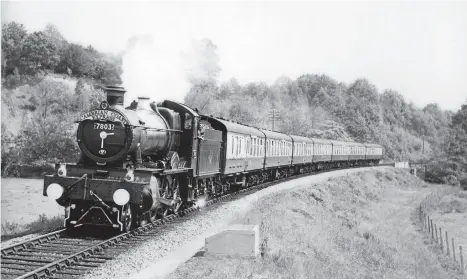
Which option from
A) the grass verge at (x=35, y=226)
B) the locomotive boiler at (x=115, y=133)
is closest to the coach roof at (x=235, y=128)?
the locomotive boiler at (x=115, y=133)

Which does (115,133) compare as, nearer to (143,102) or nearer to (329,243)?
(143,102)

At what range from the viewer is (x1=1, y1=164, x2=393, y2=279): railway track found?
330 inches

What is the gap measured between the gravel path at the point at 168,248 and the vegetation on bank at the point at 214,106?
589 centimetres

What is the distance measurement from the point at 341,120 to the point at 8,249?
8605cm

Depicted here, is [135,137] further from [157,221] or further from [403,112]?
[403,112]

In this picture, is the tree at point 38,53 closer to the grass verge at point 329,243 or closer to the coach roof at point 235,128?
the grass verge at point 329,243

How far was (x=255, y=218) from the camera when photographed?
46.8 ft

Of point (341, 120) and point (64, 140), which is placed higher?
point (341, 120)

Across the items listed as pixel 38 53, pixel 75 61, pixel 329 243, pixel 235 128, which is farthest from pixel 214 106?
pixel 329 243

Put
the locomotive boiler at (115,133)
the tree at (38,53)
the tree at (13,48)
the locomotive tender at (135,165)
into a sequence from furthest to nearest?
the tree at (38,53) → the tree at (13,48) → the locomotive boiler at (115,133) → the locomotive tender at (135,165)

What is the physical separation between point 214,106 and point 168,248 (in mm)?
57548

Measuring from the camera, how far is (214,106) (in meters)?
67.9

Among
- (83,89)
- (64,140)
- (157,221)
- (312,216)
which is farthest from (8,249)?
(83,89)

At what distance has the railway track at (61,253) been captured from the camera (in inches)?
330
